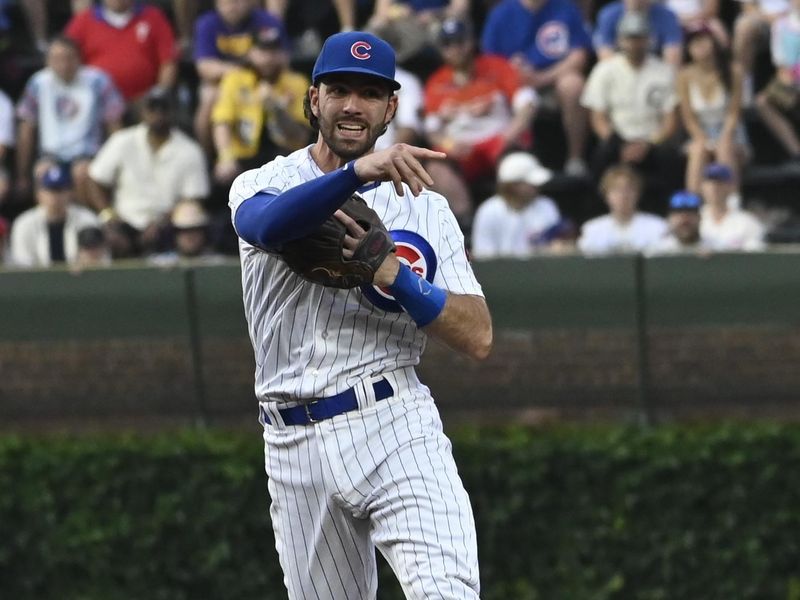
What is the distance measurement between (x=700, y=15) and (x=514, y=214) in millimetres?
2055

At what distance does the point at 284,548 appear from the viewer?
4367 millimetres

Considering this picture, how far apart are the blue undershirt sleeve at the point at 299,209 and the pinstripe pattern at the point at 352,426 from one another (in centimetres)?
23

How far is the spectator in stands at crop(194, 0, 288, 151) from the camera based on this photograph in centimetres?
1020

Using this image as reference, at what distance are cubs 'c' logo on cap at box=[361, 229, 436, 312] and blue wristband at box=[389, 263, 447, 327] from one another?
0.15 metres

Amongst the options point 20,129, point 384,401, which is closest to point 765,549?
point 384,401

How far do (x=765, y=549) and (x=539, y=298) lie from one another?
1622mm

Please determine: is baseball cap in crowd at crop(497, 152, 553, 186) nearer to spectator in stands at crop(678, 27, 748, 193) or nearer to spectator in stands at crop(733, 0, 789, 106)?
spectator in stands at crop(678, 27, 748, 193)

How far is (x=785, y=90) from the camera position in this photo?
31.9ft

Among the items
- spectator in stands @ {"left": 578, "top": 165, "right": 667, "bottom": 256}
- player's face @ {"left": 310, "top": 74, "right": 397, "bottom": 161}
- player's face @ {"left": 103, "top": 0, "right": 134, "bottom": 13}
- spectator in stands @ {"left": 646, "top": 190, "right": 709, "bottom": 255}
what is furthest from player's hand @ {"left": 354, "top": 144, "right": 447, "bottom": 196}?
player's face @ {"left": 103, "top": 0, "right": 134, "bottom": 13}

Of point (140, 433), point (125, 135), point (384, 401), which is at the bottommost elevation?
point (140, 433)

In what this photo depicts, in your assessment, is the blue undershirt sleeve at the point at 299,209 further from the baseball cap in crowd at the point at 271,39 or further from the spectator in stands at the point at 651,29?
the spectator in stands at the point at 651,29

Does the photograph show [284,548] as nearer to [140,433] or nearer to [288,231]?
[288,231]

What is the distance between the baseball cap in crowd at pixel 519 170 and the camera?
901cm

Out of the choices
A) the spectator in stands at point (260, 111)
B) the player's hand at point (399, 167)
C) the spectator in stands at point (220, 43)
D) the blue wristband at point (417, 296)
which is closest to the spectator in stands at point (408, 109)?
the spectator in stands at point (260, 111)
